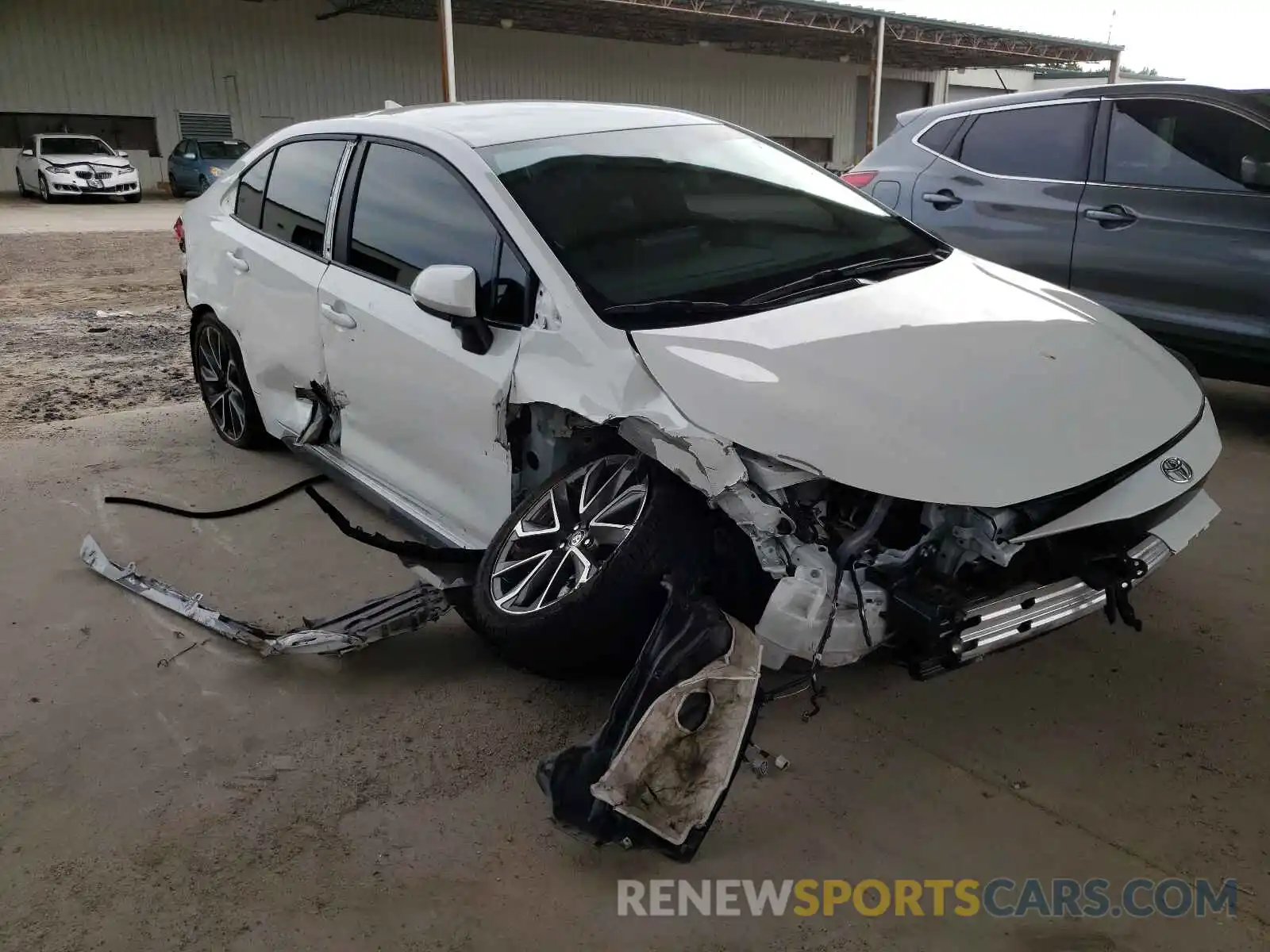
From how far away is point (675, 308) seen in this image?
9.25ft

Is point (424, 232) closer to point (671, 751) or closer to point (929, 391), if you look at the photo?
point (929, 391)

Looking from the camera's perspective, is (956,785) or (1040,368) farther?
(1040,368)

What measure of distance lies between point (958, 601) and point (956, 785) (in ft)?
1.79

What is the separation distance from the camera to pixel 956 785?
2.54 m

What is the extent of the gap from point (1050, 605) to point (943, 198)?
3963 millimetres

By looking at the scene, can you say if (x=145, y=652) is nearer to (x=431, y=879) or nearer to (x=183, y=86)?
(x=431, y=879)

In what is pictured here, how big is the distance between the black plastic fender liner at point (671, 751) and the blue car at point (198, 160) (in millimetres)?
22950

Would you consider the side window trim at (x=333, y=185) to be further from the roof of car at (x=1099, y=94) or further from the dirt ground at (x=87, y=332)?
the roof of car at (x=1099, y=94)

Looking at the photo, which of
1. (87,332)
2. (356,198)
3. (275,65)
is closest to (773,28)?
(275,65)

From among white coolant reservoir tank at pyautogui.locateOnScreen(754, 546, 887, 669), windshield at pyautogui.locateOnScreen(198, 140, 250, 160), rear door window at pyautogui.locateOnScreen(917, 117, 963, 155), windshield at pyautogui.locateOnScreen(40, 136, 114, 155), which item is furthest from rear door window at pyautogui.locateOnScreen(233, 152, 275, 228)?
windshield at pyautogui.locateOnScreen(40, 136, 114, 155)

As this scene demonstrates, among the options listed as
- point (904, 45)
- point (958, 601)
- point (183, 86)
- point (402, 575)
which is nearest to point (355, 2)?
point (183, 86)

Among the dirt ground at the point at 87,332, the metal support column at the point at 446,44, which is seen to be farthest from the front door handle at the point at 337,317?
the metal support column at the point at 446,44

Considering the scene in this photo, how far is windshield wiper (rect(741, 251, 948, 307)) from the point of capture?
9.67ft

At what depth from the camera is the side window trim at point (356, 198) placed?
3.03 meters
